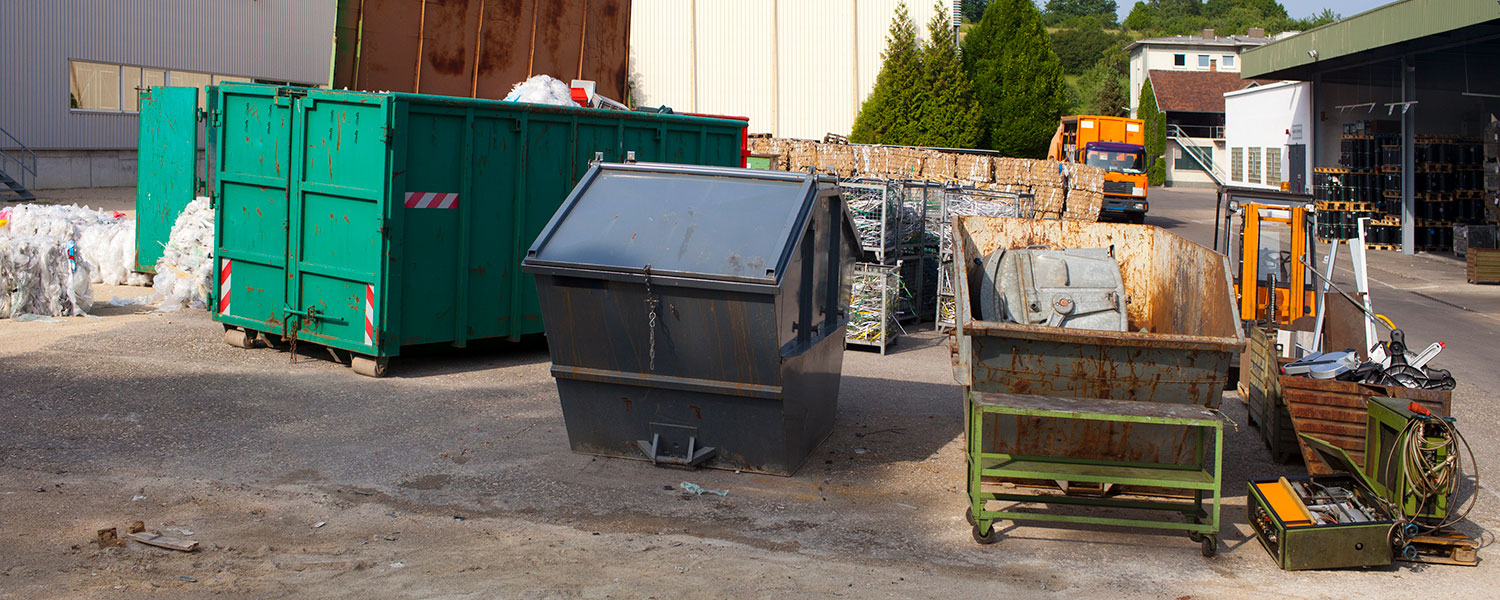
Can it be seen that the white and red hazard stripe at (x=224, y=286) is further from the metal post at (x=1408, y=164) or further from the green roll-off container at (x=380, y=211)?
the metal post at (x=1408, y=164)

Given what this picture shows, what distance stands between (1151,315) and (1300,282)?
7.57 feet

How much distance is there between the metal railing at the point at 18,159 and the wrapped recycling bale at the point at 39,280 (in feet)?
48.0

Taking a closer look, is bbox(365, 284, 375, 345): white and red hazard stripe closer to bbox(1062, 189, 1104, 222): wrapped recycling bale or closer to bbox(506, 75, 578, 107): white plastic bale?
bbox(506, 75, 578, 107): white plastic bale

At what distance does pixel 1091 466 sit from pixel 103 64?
27031 mm

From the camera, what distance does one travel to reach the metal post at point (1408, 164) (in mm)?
22656

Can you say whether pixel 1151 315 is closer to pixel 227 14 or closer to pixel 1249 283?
pixel 1249 283

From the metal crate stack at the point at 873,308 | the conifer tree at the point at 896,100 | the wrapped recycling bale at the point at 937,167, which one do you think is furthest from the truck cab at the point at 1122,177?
the metal crate stack at the point at 873,308

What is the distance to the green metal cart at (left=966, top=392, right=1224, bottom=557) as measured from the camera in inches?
218

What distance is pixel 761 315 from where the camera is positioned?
610 cm

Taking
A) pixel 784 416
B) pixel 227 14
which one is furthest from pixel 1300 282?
pixel 227 14

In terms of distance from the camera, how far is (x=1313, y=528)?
5.42 metres

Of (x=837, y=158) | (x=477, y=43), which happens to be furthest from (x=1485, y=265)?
(x=477, y=43)

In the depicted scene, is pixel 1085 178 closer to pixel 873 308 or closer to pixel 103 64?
pixel 873 308

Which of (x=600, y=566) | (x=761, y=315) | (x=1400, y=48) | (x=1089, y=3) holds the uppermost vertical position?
(x=1089, y=3)
